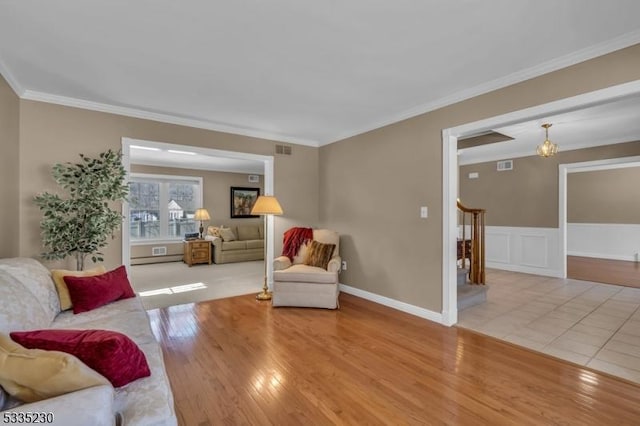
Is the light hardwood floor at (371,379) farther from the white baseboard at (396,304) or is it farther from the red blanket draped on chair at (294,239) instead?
the red blanket draped on chair at (294,239)

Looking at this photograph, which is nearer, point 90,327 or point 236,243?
point 90,327

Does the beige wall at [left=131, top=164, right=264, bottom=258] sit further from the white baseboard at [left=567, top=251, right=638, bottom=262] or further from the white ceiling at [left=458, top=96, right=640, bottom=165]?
the white baseboard at [left=567, top=251, right=638, bottom=262]

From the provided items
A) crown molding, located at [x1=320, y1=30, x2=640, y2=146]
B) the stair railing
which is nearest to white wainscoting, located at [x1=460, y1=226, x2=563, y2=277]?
the stair railing

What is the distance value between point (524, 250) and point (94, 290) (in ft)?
22.3

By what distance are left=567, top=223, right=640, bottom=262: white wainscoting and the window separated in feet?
32.5

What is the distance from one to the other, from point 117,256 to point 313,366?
267 centimetres

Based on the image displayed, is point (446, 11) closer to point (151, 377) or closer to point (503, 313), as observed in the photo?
point (151, 377)

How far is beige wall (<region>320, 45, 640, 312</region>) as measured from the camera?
8.55 ft

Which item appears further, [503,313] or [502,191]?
[502,191]

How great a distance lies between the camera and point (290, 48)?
2262mm

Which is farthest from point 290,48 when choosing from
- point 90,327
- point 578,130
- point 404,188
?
point 578,130

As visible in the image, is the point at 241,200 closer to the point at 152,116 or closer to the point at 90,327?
the point at 152,116

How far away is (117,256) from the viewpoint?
3.48 meters

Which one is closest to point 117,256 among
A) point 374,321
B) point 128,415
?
point 128,415
